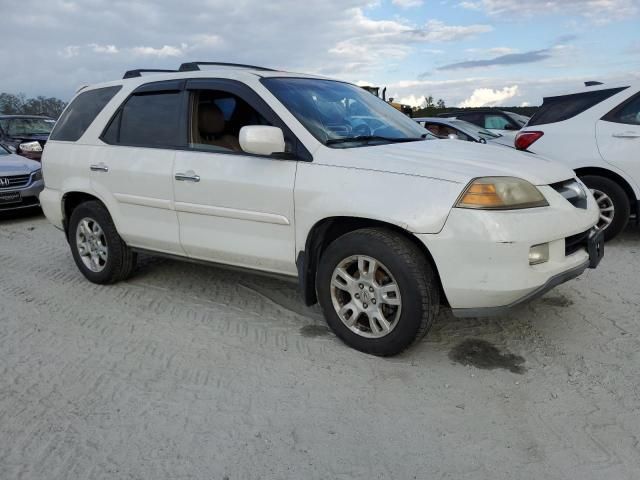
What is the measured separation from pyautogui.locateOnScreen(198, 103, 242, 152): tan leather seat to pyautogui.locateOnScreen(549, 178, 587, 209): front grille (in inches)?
88.8

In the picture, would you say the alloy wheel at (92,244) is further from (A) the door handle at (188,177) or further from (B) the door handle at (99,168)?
(A) the door handle at (188,177)

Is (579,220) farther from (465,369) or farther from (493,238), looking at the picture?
(465,369)

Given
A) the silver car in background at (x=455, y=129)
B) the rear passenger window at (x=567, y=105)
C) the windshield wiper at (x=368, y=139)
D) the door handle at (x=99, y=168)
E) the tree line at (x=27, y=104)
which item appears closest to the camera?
the windshield wiper at (x=368, y=139)

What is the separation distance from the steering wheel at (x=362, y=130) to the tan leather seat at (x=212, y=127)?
894mm

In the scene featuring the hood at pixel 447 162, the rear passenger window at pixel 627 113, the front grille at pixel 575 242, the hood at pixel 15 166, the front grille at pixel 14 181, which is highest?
the rear passenger window at pixel 627 113

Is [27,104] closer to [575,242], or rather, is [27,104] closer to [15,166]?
[15,166]

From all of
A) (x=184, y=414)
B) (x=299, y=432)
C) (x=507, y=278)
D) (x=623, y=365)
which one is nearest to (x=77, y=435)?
(x=184, y=414)

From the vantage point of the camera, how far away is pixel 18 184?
875cm

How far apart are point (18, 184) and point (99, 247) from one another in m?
4.74

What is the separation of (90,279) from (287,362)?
101 inches

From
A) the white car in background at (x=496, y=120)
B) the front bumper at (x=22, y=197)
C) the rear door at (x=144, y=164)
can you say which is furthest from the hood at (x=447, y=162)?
the white car in background at (x=496, y=120)

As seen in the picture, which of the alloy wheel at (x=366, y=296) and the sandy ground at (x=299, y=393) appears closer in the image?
the sandy ground at (x=299, y=393)

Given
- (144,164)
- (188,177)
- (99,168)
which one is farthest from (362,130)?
(99,168)

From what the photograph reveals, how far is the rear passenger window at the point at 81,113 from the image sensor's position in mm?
4930
